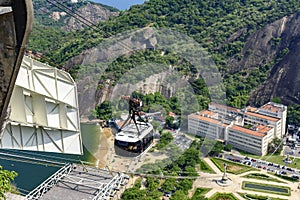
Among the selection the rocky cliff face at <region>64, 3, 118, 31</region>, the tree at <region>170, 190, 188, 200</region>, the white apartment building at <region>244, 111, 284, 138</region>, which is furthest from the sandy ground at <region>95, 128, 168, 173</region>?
the rocky cliff face at <region>64, 3, 118, 31</region>

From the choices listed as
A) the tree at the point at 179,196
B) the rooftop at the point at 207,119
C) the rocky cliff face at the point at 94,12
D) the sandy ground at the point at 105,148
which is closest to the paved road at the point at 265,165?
the rooftop at the point at 207,119

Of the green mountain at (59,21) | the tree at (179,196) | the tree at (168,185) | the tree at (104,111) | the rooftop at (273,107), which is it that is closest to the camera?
the tree at (179,196)

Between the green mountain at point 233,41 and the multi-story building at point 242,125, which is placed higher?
the green mountain at point 233,41

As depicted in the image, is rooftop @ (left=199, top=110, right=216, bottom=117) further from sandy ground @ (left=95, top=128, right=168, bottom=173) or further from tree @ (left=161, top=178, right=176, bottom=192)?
tree @ (left=161, top=178, right=176, bottom=192)

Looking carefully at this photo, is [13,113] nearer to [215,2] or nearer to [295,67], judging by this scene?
[295,67]

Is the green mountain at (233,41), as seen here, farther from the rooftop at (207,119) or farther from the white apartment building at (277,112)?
the rooftop at (207,119)

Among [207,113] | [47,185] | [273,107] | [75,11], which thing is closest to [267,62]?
[273,107]

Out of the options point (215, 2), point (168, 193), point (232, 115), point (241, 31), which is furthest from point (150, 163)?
point (215, 2)

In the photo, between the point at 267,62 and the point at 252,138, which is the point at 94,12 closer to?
the point at 267,62
